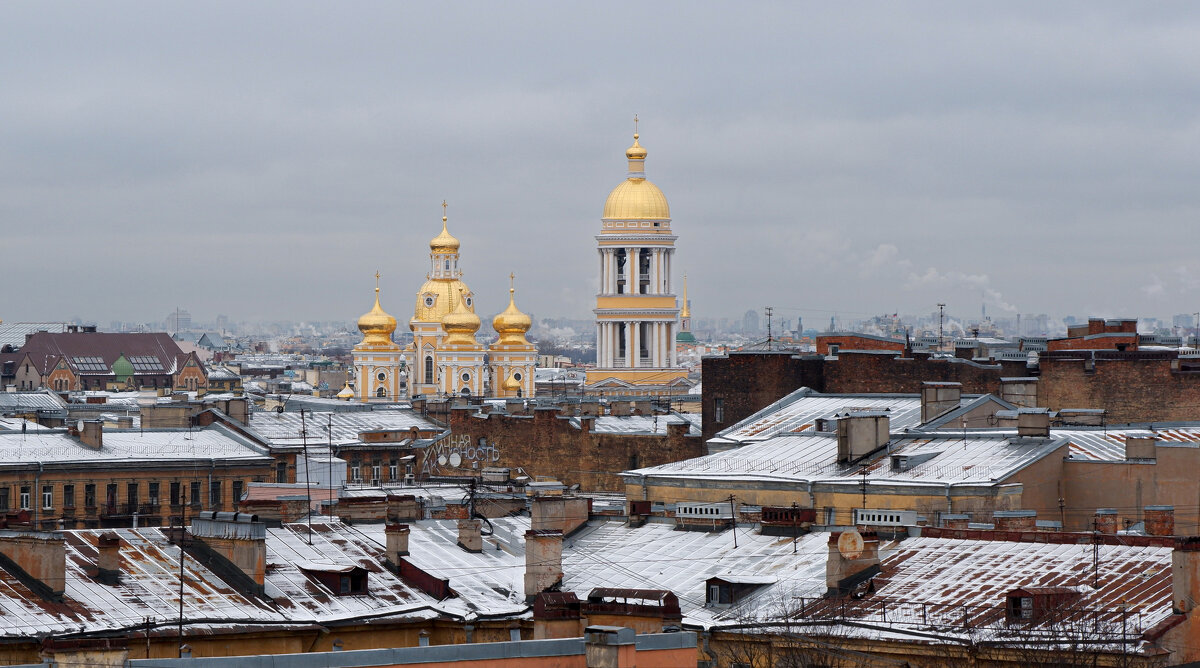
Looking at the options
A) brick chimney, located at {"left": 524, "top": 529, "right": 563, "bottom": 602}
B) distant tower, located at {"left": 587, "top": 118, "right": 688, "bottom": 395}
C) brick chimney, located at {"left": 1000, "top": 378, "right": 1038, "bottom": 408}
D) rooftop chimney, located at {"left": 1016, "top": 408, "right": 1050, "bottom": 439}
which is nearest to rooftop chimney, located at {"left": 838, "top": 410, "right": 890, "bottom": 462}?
rooftop chimney, located at {"left": 1016, "top": 408, "right": 1050, "bottom": 439}

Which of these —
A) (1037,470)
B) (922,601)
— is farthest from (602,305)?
(922,601)

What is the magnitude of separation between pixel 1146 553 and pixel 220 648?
41.4 feet

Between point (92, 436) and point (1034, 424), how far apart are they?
35074 mm

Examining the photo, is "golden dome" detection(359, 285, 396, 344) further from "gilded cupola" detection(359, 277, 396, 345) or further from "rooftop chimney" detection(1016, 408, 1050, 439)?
"rooftop chimney" detection(1016, 408, 1050, 439)

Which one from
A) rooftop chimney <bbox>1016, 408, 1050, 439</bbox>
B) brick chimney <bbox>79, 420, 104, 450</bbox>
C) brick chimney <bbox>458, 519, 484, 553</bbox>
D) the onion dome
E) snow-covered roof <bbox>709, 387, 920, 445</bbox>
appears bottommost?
brick chimney <bbox>79, 420, 104, 450</bbox>

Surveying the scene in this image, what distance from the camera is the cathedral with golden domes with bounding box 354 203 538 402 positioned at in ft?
516

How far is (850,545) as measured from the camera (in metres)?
36.7

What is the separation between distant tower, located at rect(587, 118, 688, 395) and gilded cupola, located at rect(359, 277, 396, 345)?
56.8ft

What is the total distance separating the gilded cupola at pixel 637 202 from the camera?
501 ft

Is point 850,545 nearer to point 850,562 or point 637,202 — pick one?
point 850,562

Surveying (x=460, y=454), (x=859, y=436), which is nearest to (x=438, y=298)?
(x=460, y=454)

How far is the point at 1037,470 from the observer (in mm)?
45062

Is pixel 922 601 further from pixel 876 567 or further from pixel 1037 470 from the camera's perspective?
pixel 1037 470

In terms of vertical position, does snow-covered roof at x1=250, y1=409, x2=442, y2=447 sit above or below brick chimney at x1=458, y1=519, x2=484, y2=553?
below
